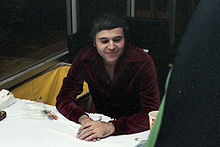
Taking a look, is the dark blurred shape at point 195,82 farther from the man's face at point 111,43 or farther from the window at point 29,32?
the window at point 29,32

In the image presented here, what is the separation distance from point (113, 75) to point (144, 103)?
0.82 feet

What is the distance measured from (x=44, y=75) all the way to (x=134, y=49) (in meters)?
1.00

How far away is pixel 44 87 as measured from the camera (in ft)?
7.70

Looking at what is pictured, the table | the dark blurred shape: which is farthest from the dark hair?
the dark blurred shape

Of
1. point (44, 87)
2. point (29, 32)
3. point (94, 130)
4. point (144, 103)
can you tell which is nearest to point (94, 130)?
point (94, 130)

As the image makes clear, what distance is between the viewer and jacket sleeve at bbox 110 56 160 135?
128 centimetres

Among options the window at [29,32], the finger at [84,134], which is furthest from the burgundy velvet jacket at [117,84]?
the window at [29,32]

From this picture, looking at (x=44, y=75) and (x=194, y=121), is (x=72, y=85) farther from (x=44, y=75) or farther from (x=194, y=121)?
(x=194, y=121)

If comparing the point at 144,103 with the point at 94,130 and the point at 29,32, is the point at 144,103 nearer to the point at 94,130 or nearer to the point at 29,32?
the point at 94,130

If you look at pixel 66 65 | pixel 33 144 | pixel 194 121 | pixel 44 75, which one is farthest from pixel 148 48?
pixel 194 121

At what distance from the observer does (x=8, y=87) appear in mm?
2055

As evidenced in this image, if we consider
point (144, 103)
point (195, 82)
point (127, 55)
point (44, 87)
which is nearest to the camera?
point (195, 82)

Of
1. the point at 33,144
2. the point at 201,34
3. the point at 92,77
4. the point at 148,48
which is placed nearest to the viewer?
the point at 201,34

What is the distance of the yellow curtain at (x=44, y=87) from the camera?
2178 millimetres
